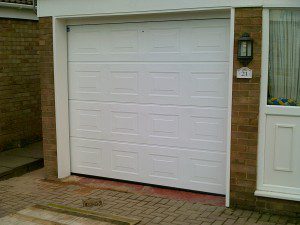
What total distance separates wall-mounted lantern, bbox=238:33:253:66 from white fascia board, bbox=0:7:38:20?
205 inches

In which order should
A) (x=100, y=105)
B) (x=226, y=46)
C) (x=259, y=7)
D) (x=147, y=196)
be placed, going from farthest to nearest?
(x=100, y=105), (x=147, y=196), (x=226, y=46), (x=259, y=7)

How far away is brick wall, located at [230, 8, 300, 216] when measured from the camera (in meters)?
5.11

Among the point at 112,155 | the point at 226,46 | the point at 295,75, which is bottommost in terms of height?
the point at 112,155

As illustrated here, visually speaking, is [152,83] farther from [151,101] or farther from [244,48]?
[244,48]

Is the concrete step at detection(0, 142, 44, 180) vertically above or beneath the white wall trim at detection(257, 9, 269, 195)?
beneath

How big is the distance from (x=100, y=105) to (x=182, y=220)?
233 centimetres

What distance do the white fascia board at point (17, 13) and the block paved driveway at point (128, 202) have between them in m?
3.39

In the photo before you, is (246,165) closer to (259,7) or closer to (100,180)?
(259,7)

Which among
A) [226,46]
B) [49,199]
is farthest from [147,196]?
[226,46]

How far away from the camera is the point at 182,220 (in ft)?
17.0

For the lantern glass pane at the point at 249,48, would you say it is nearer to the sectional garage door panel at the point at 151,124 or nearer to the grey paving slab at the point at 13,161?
the sectional garage door panel at the point at 151,124

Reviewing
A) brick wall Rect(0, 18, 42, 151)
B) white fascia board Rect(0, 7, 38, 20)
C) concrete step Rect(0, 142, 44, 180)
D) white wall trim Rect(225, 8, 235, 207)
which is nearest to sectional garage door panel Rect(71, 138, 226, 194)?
white wall trim Rect(225, 8, 235, 207)

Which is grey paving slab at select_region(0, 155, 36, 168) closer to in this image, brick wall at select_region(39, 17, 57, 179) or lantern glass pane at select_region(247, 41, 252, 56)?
brick wall at select_region(39, 17, 57, 179)

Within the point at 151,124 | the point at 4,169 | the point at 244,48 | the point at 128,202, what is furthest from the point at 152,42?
the point at 4,169
